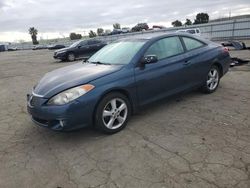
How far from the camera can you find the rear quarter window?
5797 mm

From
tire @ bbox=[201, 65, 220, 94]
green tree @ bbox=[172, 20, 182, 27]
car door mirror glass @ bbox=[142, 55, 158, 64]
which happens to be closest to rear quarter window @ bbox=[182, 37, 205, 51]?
tire @ bbox=[201, 65, 220, 94]

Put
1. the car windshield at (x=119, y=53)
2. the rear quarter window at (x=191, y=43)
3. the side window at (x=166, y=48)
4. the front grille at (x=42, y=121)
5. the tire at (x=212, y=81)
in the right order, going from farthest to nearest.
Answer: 1. the tire at (x=212, y=81)
2. the rear quarter window at (x=191, y=43)
3. the side window at (x=166, y=48)
4. the car windshield at (x=119, y=53)
5. the front grille at (x=42, y=121)

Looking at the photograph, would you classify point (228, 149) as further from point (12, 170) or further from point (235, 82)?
point (235, 82)

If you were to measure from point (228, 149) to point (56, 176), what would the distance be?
89.8 inches

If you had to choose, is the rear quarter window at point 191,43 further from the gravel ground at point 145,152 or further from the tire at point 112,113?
the tire at point 112,113

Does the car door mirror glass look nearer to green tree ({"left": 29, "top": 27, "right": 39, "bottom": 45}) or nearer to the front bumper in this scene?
the front bumper

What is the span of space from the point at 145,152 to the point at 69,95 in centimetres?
139

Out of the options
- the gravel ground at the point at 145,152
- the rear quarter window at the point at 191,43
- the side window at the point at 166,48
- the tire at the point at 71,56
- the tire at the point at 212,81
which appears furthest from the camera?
the tire at the point at 71,56

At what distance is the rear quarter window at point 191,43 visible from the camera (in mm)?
5797

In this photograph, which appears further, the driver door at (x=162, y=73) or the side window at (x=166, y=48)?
the side window at (x=166, y=48)

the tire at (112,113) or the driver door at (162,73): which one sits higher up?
the driver door at (162,73)

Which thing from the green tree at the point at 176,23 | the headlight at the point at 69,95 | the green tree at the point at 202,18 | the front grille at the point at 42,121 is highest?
the green tree at the point at 202,18

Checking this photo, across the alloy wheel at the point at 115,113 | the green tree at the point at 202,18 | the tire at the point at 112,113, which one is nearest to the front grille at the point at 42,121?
the tire at the point at 112,113

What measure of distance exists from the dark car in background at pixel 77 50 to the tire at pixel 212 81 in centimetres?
1390
